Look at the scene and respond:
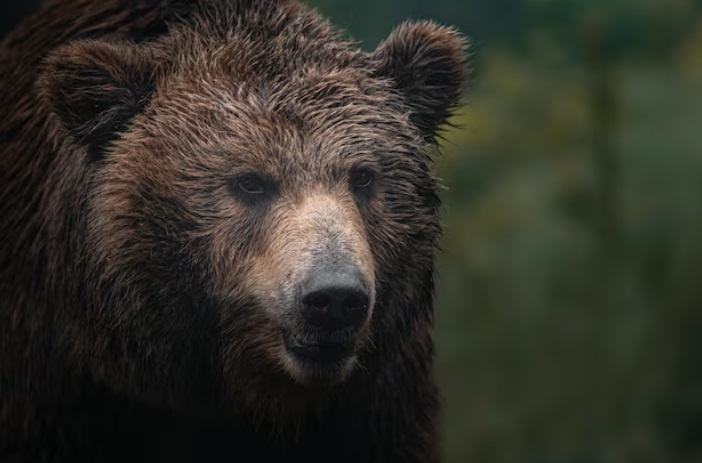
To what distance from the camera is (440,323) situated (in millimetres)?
11070

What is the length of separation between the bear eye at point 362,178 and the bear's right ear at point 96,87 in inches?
33.8

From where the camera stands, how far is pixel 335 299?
4.46m

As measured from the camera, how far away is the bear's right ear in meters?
4.89

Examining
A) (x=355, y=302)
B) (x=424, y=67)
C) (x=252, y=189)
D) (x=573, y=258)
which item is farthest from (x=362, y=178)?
(x=573, y=258)

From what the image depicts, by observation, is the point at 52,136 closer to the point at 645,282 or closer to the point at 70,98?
the point at 70,98

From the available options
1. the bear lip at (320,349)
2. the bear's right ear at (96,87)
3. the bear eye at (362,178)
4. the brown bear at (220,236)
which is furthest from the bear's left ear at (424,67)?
the bear lip at (320,349)

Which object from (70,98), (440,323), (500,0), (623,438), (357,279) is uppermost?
(500,0)

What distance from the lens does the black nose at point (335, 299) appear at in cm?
446

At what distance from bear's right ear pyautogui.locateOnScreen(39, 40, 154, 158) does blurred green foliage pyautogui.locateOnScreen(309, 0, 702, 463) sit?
21.6 feet

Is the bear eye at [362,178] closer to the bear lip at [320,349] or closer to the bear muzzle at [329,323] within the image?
the bear muzzle at [329,323]

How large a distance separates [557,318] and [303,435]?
267 inches

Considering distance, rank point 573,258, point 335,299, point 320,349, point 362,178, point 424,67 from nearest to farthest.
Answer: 1. point 335,299
2. point 320,349
3. point 362,178
4. point 424,67
5. point 573,258

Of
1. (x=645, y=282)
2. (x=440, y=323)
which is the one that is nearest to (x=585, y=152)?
(x=645, y=282)

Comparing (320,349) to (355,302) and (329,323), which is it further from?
(355,302)
